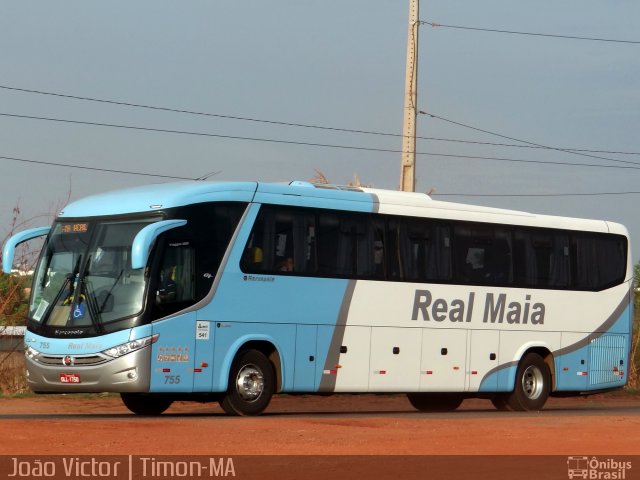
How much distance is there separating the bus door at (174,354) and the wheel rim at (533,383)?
790cm

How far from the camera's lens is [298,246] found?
2092 cm

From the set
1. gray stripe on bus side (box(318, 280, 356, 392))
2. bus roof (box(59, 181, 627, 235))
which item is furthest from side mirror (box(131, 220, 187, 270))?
gray stripe on bus side (box(318, 280, 356, 392))

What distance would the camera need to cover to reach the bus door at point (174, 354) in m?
19.1

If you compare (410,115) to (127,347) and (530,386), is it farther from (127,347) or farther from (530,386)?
(127,347)

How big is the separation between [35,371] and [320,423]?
4.51 m

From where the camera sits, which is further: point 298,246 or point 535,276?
point 535,276

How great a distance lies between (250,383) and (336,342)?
191 centimetres

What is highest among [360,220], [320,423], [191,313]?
[360,220]

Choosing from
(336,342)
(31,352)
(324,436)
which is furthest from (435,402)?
(324,436)

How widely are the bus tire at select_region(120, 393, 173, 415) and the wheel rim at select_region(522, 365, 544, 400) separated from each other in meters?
7.16

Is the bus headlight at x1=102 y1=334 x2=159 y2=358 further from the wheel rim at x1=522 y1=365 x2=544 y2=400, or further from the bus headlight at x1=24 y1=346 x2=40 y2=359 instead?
the wheel rim at x1=522 y1=365 x2=544 y2=400
